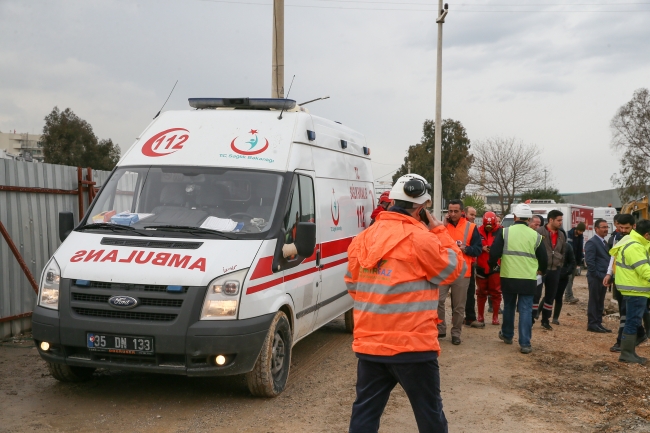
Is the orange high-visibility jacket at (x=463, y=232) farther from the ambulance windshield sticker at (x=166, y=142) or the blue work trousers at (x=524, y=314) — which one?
the ambulance windshield sticker at (x=166, y=142)

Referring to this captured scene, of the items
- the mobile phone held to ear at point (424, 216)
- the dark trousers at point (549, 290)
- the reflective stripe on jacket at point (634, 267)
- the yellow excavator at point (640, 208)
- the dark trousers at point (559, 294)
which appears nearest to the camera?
the mobile phone held to ear at point (424, 216)

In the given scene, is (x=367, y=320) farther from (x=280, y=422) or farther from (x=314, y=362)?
(x=314, y=362)

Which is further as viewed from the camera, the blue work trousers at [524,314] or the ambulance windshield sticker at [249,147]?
the blue work trousers at [524,314]

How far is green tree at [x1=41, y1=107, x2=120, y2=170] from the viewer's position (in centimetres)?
4469

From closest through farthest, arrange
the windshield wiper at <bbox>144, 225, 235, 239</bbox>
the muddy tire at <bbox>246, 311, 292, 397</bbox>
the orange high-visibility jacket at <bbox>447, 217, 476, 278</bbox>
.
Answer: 1. the muddy tire at <bbox>246, 311, 292, 397</bbox>
2. the windshield wiper at <bbox>144, 225, 235, 239</bbox>
3. the orange high-visibility jacket at <bbox>447, 217, 476, 278</bbox>

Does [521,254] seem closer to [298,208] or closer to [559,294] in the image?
[559,294]

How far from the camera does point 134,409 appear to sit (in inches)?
230

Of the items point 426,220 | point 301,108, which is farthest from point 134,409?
point 301,108

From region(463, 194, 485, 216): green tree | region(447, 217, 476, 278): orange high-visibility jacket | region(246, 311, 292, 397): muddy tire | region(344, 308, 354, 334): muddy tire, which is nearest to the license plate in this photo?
region(246, 311, 292, 397): muddy tire

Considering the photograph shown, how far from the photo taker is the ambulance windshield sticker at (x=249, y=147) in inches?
268

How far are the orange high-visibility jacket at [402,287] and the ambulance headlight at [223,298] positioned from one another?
1849mm

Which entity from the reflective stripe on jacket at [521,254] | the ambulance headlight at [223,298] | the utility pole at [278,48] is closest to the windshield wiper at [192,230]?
the ambulance headlight at [223,298]

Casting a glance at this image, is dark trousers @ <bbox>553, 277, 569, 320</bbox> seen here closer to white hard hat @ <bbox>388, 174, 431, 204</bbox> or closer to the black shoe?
the black shoe

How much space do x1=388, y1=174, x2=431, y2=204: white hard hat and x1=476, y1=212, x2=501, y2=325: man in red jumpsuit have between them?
6.55 meters
